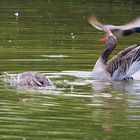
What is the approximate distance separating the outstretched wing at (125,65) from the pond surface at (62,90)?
20.7 inches

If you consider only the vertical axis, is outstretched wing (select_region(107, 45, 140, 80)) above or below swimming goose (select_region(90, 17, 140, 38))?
below

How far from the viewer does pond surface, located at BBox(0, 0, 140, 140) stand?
11.3m

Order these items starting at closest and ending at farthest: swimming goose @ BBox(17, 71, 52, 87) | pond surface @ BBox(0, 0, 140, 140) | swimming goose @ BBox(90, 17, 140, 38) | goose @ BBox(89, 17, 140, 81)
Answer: pond surface @ BBox(0, 0, 140, 140) < swimming goose @ BBox(17, 71, 52, 87) < goose @ BBox(89, 17, 140, 81) < swimming goose @ BBox(90, 17, 140, 38)

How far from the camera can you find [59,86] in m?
15.3

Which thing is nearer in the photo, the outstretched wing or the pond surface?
the pond surface

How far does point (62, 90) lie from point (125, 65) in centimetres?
259

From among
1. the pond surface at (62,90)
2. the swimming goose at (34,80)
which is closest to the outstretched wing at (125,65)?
the pond surface at (62,90)

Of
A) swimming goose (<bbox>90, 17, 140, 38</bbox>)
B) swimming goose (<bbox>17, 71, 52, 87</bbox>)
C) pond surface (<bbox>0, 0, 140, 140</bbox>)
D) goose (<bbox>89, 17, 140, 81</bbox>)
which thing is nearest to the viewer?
pond surface (<bbox>0, 0, 140, 140</bbox>)

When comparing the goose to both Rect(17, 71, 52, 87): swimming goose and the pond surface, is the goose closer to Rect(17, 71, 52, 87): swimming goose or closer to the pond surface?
the pond surface

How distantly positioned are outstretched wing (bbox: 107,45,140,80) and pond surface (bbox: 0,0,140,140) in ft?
1.73

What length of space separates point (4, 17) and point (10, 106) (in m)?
16.8

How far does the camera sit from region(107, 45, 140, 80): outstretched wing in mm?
16969

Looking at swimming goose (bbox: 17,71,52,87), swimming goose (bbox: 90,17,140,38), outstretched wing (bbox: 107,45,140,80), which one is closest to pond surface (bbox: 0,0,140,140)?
swimming goose (bbox: 17,71,52,87)

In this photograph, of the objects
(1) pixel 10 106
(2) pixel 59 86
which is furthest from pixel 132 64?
(1) pixel 10 106
